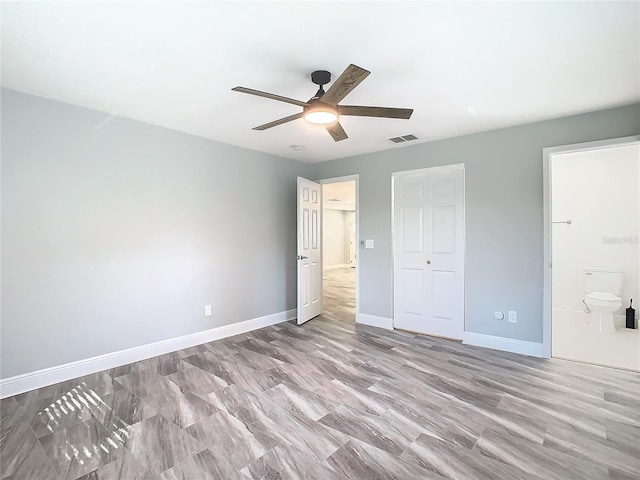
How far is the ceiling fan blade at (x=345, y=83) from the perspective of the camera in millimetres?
1830

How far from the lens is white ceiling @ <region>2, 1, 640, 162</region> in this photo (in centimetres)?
177

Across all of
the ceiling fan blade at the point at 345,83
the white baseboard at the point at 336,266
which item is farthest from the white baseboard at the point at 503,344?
the white baseboard at the point at 336,266

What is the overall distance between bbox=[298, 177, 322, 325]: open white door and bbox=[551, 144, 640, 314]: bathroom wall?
3531 mm

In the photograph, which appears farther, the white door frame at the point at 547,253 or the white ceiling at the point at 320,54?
the white door frame at the point at 547,253

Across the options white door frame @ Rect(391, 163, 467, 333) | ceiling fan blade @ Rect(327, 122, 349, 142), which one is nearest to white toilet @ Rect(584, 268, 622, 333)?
white door frame @ Rect(391, 163, 467, 333)

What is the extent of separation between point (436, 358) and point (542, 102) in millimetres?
2697

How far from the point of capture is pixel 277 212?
4.97 meters

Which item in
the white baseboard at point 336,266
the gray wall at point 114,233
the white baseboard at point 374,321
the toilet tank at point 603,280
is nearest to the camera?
the gray wall at point 114,233

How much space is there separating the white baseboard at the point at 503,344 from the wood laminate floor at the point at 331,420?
0.13m

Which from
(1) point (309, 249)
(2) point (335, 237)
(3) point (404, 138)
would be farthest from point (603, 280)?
(2) point (335, 237)

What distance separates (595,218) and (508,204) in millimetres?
2395

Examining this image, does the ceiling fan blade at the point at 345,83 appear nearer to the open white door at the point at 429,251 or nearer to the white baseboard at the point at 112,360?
the open white door at the point at 429,251

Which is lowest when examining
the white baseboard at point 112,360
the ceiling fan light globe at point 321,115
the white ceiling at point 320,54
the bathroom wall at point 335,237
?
the white baseboard at point 112,360

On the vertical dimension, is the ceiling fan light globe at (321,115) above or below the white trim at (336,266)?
above
